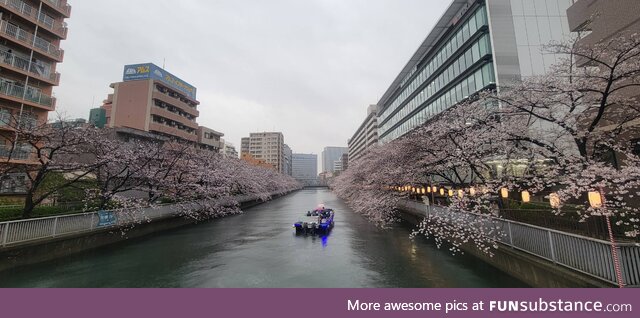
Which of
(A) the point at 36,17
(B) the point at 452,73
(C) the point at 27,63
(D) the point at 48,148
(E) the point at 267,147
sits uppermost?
(E) the point at 267,147

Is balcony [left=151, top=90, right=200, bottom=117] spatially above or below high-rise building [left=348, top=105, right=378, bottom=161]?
below

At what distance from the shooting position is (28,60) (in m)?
25.6

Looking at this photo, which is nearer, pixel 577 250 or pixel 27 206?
pixel 577 250

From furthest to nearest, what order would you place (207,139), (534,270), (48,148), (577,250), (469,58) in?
(207,139) → (469,58) → (48,148) → (534,270) → (577,250)

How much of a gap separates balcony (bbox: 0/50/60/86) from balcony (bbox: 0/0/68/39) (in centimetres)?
388

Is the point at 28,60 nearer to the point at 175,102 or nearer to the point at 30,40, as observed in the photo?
the point at 30,40

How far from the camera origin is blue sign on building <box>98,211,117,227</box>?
52.5 ft

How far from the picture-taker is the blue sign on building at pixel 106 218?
52.5 ft

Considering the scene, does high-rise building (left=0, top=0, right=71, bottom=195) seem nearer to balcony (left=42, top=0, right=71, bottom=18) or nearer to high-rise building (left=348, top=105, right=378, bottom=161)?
balcony (left=42, top=0, right=71, bottom=18)

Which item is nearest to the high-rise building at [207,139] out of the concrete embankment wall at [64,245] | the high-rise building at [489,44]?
the concrete embankment wall at [64,245]

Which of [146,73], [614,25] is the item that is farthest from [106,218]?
[146,73]

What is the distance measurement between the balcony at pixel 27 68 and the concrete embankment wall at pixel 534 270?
3868 cm

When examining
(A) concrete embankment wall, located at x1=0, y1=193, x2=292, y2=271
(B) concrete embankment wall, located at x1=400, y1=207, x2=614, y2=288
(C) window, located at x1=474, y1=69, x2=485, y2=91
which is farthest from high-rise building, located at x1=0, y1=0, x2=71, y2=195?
(C) window, located at x1=474, y1=69, x2=485, y2=91

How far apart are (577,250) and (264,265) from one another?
11.9 metres
